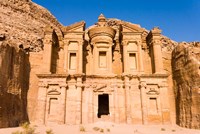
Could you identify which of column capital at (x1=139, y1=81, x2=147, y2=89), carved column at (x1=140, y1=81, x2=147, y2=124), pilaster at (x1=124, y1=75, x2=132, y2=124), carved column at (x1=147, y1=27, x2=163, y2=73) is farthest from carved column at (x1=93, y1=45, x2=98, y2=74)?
carved column at (x1=147, y1=27, x2=163, y2=73)

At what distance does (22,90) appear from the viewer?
17.8 meters

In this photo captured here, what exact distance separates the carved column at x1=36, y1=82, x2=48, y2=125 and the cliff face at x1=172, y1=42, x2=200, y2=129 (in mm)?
11847

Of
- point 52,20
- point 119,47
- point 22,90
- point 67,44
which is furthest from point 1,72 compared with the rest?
point 52,20

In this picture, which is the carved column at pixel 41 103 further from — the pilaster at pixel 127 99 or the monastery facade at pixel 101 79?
the pilaster at pixel 127 99

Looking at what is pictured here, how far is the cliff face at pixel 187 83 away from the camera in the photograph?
1551 cm

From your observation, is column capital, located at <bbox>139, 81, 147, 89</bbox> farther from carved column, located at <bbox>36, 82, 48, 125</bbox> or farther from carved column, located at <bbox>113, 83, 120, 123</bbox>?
carved column, located at <bbox>36, 82, 48, 125</bbox>

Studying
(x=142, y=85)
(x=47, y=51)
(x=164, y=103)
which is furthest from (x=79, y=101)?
(x=164, y=103)

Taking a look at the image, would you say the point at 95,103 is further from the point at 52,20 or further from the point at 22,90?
the point at 52,20

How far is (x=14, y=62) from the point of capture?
16.6 m

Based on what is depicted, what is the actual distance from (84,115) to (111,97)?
116 inches

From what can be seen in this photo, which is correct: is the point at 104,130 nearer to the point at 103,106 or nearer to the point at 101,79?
the point at 101,79

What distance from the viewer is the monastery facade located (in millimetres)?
17617

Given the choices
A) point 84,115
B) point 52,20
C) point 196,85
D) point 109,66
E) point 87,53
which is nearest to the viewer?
point 196,85

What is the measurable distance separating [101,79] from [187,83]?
7521mm
